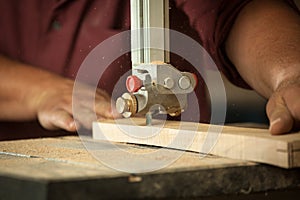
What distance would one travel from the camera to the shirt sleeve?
145cm

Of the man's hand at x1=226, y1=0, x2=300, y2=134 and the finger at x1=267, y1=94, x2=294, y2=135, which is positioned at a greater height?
the man's hand at x1=226, y1=0, x2=300, y2=134

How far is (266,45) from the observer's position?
1.33m

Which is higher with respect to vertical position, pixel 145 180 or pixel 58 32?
pixel 58 32

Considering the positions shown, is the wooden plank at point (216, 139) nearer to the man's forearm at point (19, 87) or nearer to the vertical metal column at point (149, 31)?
the vertical metal column at point (149, 31)

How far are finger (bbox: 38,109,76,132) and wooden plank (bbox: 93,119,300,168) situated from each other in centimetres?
7

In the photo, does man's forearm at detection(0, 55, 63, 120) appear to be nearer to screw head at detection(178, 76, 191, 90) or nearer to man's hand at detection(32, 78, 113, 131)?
man's hand at detection(32, 78, 113, 131)

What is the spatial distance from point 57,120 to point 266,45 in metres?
0.42

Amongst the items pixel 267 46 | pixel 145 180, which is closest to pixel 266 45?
pixel 267 46

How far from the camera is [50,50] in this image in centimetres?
156

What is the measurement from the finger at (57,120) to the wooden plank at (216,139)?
0.07 m

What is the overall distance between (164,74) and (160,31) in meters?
0.10

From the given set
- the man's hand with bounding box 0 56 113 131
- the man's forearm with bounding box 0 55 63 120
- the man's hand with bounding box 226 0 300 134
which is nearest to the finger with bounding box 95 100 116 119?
the man's hand with bounding box 0 56 113 131

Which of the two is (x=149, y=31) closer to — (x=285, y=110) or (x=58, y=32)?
(x=285, y=110)

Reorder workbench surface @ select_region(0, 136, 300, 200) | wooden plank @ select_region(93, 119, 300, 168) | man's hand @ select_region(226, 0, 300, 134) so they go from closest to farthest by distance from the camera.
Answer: workbench surface @ select_region(0, 136, 300, 200)
wooden plank @ select_region(93, 119, 300, 168)
man's hand @ select_region(226, 0, 300, 134)
